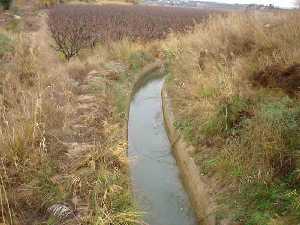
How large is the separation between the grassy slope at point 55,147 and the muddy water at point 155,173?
0.61m

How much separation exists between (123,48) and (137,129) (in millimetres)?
7386

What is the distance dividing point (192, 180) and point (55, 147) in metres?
2.65

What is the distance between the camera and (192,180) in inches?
323

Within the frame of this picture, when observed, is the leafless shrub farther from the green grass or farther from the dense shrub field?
the green grass

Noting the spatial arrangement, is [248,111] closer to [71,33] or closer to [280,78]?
[280,78]

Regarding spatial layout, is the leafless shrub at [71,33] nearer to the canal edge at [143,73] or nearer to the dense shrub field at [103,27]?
the dense shrub field at [103,27]

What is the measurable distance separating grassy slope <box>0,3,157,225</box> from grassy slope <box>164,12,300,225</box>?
1666mm

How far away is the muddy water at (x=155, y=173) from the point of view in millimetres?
7469

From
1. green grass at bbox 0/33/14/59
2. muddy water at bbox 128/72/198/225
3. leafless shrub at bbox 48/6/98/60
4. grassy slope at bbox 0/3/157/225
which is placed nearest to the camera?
grassy slope at bbox 0/3/157/225

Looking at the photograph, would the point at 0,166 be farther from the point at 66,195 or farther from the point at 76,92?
the point at 76,92

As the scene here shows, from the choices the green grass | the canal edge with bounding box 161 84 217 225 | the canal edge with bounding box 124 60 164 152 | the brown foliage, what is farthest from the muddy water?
the green grass

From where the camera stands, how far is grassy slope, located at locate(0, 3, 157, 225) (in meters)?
6.17

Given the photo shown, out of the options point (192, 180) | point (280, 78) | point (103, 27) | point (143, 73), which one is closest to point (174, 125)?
point (192, 180)

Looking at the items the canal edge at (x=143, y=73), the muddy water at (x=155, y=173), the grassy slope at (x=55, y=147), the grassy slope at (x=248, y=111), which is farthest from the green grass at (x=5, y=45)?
the grassy slope at (x=248, y=111)
